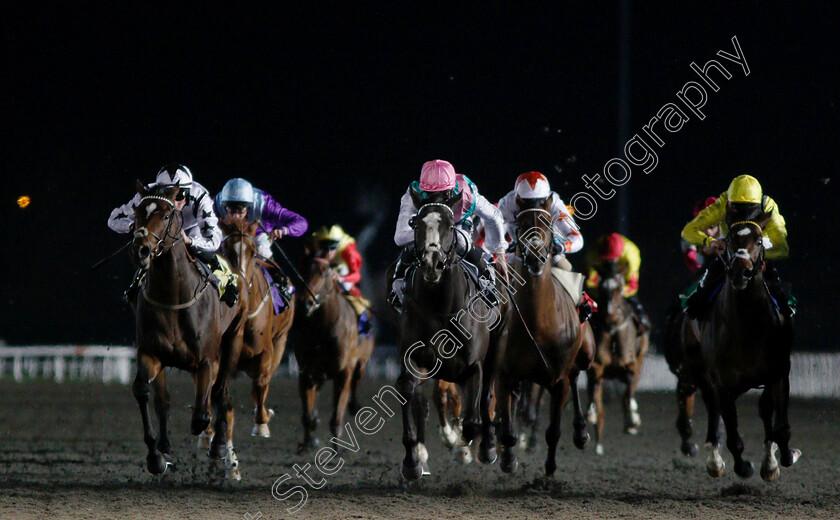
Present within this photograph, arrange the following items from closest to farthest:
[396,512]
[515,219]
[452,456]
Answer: [396,512] → [515,219] → [452,456]

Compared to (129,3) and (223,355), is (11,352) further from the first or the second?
(223,355)

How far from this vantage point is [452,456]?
991cm

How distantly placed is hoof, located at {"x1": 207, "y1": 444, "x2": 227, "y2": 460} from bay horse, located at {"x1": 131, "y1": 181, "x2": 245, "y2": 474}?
1.79 ft

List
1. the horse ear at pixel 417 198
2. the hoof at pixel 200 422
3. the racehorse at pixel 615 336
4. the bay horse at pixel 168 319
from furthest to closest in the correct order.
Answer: the racehorse at pixel 615 336 → the hoof at pixel 200 422 → the bay horse at pixel 168 319 → the horse ear at pixel 417 198

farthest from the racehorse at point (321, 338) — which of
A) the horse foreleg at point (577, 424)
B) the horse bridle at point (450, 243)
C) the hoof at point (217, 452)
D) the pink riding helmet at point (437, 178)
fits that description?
the horse bridle at point (450, 243)

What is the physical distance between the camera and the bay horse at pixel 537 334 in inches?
283

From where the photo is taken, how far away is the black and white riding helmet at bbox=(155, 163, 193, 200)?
695 cm

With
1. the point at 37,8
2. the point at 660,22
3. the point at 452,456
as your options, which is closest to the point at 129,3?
the point at 37,8

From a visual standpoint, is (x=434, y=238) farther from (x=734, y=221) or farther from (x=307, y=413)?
(x=307, y=413)

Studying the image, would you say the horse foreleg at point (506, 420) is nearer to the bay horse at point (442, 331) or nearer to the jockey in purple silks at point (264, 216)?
the bay horse at point (442, 331)

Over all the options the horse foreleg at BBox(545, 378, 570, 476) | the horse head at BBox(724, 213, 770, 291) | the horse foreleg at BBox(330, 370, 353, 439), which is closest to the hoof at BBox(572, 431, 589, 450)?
the horse foreleg at BBox(545, 378, 570, 476)

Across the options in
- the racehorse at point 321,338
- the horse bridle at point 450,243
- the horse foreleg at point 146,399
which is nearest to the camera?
the horse bridle at point 450,243

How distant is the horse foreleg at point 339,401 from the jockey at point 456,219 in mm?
2896

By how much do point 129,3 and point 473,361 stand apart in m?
18.0
